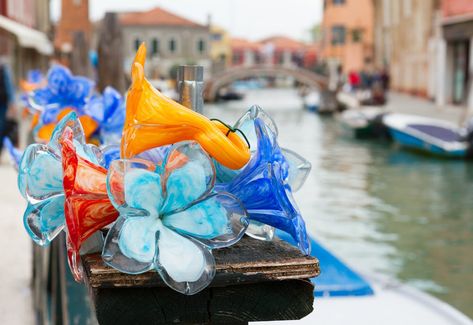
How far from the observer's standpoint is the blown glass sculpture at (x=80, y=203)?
1.38 meters

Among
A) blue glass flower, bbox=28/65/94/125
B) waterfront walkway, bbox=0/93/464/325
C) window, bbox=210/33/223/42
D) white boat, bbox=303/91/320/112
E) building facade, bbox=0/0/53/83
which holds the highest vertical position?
window, bbox=210/33/223/42

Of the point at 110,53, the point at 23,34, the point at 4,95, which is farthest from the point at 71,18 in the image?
the point at 110,53

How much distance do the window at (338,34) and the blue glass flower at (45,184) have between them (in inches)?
1986

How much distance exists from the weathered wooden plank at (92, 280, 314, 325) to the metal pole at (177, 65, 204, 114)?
39 centimetres

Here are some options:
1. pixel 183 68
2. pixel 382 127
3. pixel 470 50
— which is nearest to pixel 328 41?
pixel 470 50

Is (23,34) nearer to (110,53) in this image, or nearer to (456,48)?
(456,48)

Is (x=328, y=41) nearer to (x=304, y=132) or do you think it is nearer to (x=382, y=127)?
(x=304, y=132)

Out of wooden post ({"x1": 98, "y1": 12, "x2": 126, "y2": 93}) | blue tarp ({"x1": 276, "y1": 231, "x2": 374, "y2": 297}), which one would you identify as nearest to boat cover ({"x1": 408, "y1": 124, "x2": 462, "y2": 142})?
wooden post ({"x1": 98, "y1": 12, "x2": 126, "y2": 93})

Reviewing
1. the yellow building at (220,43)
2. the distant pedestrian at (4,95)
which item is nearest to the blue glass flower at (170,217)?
the distant pedestrian at (4,95)

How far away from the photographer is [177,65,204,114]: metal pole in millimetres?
1555

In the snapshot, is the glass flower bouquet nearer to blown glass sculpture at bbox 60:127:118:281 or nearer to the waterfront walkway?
blown glass sculpture at bbox 60:127:118:281

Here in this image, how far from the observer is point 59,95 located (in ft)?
10.9

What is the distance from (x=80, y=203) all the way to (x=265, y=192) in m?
0.30

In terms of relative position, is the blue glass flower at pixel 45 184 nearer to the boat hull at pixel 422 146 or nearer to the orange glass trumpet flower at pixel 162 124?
the orange glass trumpet flower at pixel 162 124
